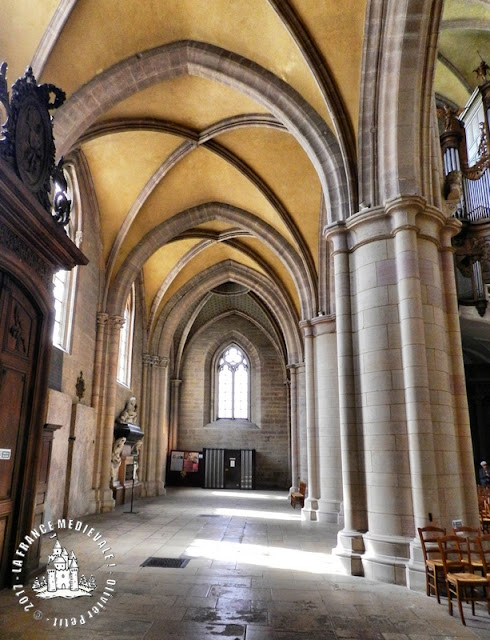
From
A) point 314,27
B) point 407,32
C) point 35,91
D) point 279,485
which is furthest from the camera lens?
point 279,485

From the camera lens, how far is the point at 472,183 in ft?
50.4

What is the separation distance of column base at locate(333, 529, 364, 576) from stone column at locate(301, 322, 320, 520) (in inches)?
217

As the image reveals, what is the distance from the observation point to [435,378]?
258 inches

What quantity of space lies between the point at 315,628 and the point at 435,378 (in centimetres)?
347

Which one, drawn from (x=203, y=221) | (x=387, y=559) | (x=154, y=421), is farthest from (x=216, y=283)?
(x=387, y=559)

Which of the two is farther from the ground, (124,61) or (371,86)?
(124,61)

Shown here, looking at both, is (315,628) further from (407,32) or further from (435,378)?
(407,32)

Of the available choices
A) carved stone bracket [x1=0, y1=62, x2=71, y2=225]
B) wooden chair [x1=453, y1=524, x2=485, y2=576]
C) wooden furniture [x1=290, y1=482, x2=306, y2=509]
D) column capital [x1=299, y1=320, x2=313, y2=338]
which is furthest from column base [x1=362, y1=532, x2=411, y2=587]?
wooden furniture [x1=290, y1=482, x2=306, y2=509]

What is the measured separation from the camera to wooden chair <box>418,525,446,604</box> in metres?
5.16

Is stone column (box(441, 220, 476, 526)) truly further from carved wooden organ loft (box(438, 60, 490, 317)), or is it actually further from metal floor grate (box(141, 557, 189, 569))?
carved wooden organ loft (box(438, 60, 490, 317))

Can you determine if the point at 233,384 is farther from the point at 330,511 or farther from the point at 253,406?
the point at 330,511

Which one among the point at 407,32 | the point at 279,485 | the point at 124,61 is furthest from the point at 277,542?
the point at 279,485

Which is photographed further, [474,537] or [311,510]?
[311,510]

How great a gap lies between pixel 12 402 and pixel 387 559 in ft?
15.4
